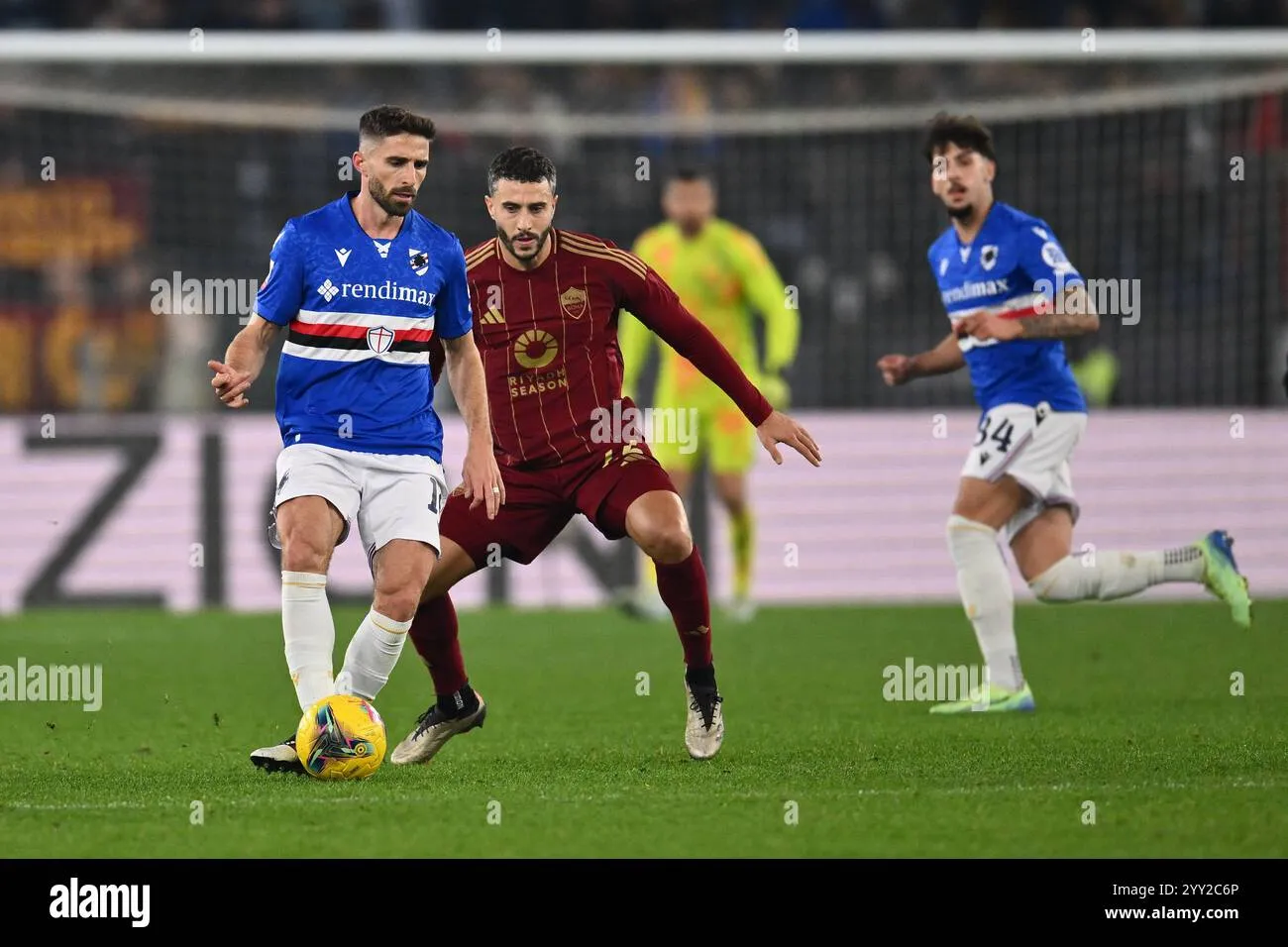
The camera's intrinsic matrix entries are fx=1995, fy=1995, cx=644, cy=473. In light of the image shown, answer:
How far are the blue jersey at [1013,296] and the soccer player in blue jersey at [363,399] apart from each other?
250 centimetres

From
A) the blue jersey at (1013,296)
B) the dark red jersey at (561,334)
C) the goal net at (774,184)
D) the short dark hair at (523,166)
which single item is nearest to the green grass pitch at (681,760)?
the dark red jersey at (561,334)

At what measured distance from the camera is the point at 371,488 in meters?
6.17

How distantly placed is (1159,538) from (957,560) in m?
6.13

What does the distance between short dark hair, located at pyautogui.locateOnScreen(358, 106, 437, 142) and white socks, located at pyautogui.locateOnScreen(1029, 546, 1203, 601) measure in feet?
Answer: 10.8

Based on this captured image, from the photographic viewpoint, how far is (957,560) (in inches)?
310

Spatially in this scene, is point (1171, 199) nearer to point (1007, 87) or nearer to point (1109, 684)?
point (1007, 87)

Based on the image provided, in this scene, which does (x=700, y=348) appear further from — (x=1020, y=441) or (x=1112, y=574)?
(x=1112, y=574)

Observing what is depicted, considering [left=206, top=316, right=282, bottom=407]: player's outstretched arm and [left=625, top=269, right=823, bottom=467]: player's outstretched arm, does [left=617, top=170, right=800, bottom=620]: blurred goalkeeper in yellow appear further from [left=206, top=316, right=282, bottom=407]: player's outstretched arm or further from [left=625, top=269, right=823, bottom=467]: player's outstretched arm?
[left=206, top=316, right=282, bottom=407]: player's outstretched arm

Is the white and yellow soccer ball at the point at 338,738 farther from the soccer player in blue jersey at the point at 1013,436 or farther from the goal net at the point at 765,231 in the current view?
the goal net at the point at 765,231

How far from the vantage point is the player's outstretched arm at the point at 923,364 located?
8133 mm

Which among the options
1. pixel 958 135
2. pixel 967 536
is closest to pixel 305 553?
pixel 967 536

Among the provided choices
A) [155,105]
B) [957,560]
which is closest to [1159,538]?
[957,560]

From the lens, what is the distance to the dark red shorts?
6590 mm

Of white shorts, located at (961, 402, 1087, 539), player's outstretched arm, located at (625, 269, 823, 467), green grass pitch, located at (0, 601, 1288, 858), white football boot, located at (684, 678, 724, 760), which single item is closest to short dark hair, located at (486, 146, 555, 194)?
player's outstretched arm, located at (625, 269, 823, 467)
